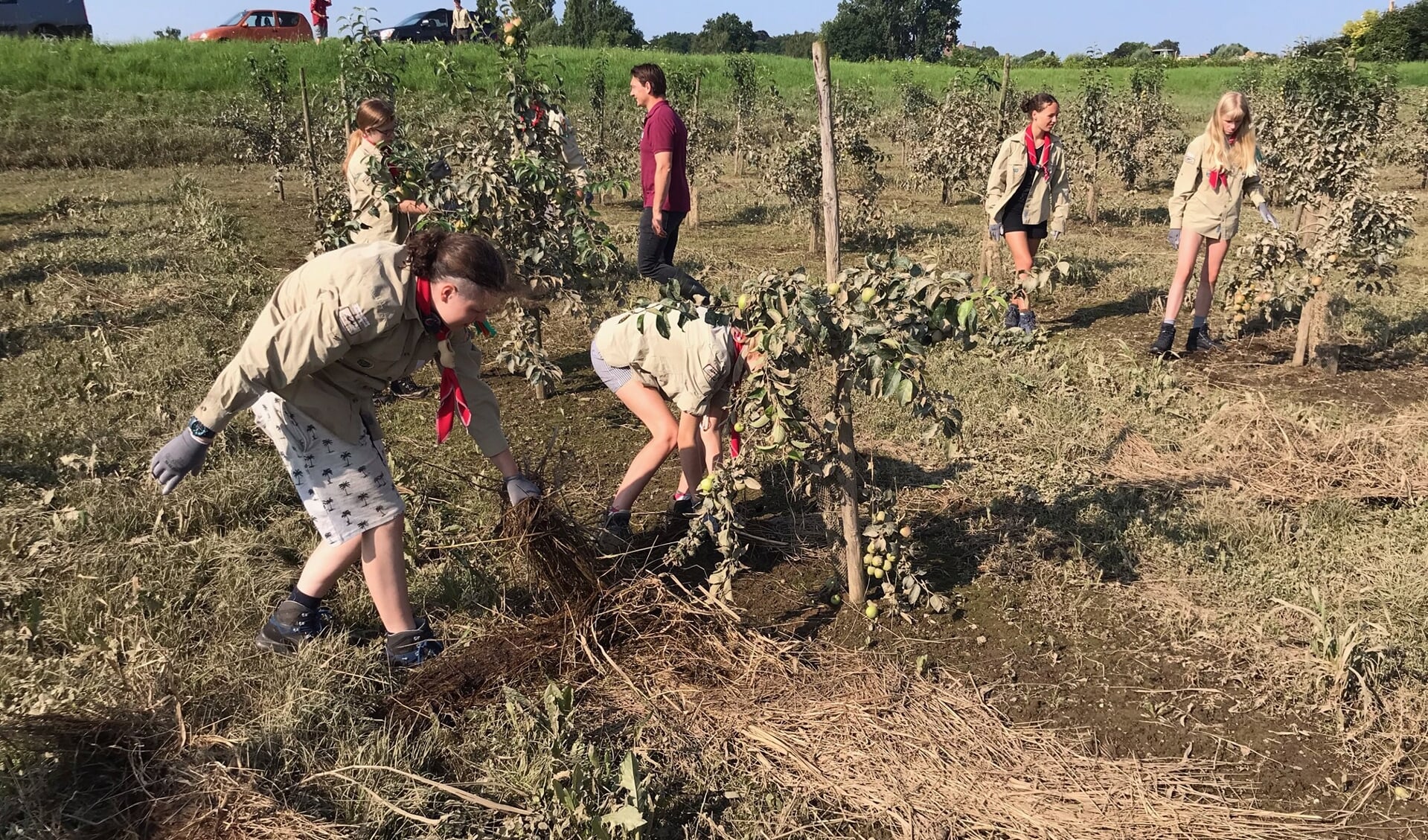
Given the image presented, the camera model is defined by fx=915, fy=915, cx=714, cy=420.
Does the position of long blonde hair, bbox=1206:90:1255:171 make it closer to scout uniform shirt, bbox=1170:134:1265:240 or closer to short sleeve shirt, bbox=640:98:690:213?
scout uniform shirt, bbox=1170:134:1265:240

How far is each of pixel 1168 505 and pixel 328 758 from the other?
3.38m

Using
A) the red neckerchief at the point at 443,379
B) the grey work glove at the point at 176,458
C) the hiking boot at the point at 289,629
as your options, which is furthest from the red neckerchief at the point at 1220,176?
the grey work glove at the point at 176,458

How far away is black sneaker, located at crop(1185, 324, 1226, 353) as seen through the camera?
6059mm

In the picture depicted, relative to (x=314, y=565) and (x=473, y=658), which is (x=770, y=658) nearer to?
(x=473, y=658)

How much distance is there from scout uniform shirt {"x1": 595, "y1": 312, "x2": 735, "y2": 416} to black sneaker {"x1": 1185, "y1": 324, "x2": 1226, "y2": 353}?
410 cm

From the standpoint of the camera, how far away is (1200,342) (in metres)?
6.13

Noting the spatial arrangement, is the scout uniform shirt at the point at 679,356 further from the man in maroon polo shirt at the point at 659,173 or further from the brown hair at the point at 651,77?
the brown hair at the point at 651,77

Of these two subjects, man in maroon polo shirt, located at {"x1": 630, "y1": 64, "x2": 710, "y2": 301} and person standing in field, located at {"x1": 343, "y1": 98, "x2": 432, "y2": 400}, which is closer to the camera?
person standing in field, located at {"x1": 343, "y1": 98, "x2": 432, "y2": 400}

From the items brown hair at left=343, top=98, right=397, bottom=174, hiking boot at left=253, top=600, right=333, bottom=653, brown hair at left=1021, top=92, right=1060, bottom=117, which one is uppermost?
brown hair at left=1021, top=92, right=1060, bottom=117

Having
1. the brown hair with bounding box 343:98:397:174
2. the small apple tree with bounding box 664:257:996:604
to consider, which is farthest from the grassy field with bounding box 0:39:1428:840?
the brown hair with bounding box 343:98:397:174

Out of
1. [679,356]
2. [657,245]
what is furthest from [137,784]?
[657,245]

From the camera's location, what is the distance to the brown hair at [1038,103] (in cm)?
593

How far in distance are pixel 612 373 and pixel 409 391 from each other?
257 cm

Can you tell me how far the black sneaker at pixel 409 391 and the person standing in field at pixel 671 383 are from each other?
7.79 feet
